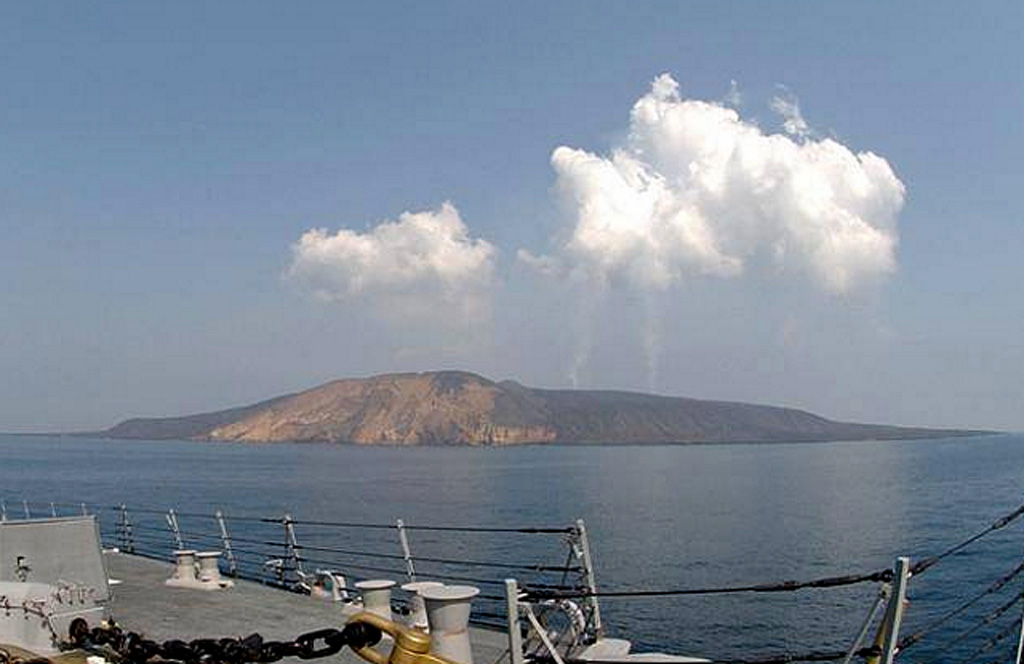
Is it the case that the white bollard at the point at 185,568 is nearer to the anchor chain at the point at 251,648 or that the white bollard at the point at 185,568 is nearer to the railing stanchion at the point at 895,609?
the anchor chain at the point at 251,648

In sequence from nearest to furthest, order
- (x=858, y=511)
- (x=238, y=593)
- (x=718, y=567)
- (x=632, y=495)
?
(x=238, y=593) → (x=718, y=567) → (x=858, y=511) → (x=632, y=495)

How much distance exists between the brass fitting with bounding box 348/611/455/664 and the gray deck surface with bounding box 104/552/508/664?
14.2 feet

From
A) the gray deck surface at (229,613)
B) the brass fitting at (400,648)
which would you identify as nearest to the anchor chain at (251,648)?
the brass fitting at (400,648)

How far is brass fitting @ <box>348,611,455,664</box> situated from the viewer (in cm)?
430

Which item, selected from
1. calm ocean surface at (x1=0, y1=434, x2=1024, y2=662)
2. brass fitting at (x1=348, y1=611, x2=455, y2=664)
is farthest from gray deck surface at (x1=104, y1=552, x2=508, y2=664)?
calm ocean surface at (x1=0, y1=434, x2=1024, y2=662)

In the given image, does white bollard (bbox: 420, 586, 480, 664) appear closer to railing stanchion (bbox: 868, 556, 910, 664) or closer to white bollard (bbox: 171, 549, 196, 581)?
railing stanchion (bbox: 868, 556, 910, 664)

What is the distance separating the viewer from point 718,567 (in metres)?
45.6

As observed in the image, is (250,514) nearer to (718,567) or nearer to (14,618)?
(718,567)

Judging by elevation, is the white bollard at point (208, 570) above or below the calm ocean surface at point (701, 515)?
above

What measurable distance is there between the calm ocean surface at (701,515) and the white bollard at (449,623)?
22819mm

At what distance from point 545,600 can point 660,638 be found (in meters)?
21.7

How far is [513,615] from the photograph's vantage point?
4965 mm

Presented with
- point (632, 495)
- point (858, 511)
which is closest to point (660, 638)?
point (858, 511)

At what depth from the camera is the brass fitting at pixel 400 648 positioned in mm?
4305
